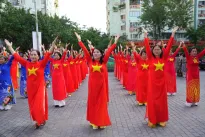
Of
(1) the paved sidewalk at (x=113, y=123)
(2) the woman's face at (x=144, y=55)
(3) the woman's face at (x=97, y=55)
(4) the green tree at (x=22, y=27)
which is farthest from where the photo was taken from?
(4) the green tree at (x=22, y=27)

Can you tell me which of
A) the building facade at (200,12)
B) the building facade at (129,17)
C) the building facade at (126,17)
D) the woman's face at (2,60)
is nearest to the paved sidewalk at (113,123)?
the woman's face at (2,60)

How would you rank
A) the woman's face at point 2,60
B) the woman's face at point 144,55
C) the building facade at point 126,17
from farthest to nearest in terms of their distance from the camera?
1. the building facade at point 126,17
2. the woman's face at point 144,55
3. the woman's face at point 2,60

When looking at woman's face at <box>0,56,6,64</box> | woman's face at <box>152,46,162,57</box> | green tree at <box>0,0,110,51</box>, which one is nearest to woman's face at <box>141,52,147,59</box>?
woman's face at <box>152,46,162,57</box>

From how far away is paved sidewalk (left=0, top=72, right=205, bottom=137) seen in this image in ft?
21.4

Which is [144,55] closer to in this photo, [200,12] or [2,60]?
[2,60]

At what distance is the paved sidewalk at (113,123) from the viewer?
257 inches

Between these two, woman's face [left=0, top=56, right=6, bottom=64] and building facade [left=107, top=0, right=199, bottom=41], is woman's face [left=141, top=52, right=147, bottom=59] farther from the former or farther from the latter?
building facade [left=107, top=0, right=199, bottom=41]

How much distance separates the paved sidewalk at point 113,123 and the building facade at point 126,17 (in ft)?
169

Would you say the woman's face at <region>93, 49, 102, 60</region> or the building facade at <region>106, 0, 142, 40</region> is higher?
the building facade at <region>106, 0, 142, 40</region>

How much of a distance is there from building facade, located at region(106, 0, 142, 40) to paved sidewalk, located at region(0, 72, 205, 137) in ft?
169

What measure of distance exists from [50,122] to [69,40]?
30012 mm

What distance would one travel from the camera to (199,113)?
8.40 metres

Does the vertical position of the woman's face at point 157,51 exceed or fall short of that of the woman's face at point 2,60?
it exceeds it

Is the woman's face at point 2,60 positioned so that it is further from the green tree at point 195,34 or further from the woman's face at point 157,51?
the green tree at point 195,34
